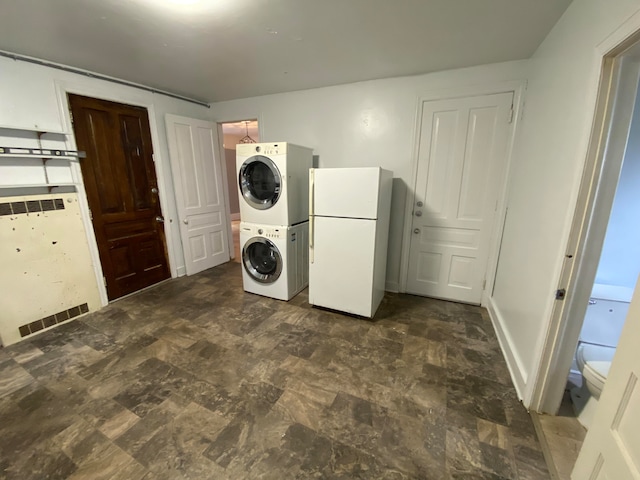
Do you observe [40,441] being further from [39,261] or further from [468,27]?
[468,27]

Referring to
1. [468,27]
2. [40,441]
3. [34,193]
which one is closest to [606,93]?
[468,27]

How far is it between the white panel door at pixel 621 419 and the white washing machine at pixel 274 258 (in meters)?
2.39

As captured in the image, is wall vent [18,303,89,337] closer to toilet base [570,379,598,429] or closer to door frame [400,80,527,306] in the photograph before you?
door frame [400,80,527,306]

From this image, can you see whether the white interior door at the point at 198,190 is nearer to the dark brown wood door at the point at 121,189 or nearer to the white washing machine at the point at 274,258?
the dark brown wood door at the point at 121,189

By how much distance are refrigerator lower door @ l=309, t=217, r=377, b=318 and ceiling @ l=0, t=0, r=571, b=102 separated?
1.43 meters

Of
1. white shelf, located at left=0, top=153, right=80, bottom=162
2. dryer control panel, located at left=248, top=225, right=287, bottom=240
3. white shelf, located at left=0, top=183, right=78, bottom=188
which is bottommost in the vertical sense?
dryer control panel, located at left=248, top=225, right=287, bottom=240

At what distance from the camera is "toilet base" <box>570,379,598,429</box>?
1.49 m

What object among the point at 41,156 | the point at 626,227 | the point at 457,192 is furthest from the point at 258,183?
the point at 626,227

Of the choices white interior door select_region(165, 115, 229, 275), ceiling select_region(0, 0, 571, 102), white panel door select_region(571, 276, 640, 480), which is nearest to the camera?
white panel door select_region(571, 276, 640, 480)

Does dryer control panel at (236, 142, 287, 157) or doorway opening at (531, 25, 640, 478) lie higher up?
dryer control panel at (236, 142, 287, 157)

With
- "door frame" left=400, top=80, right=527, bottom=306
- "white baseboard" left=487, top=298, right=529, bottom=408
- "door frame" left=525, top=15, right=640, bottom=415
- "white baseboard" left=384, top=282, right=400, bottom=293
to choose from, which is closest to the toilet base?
"door frame" left=525, top=15, right=640, bottom=415

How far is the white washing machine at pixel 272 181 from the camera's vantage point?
263 centimetres

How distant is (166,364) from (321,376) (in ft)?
3.91

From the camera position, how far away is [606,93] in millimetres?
1174
